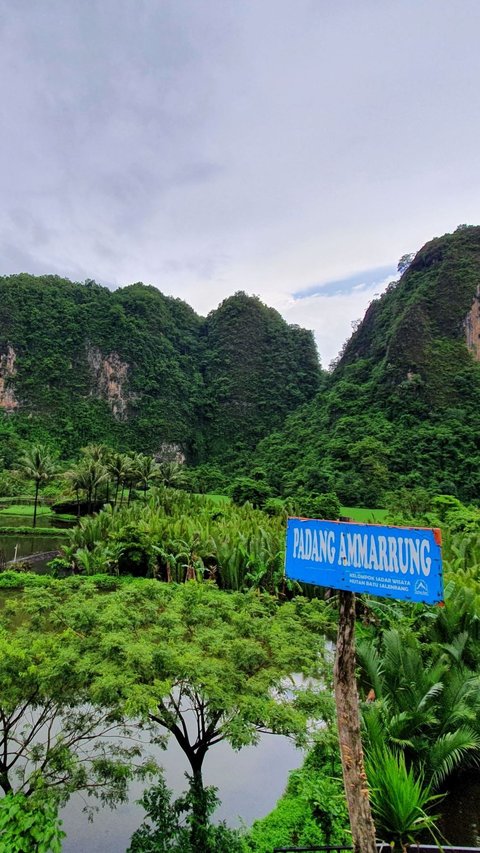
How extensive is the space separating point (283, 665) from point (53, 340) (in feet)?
210

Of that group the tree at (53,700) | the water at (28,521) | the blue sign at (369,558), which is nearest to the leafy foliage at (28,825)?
the tree at (53,700)

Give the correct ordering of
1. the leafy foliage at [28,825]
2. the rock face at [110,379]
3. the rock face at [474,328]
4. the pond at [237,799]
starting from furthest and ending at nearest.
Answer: the rock face at [110,379], the rock face at [474,328], the pond at [237,799], the leafy foliage at [28,825]

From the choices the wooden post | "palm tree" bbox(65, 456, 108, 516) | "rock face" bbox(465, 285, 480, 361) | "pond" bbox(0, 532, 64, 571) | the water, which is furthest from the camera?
"rock face" bbox(465, 285, 480, 361)

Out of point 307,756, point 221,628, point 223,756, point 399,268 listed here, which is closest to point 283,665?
point 221,628

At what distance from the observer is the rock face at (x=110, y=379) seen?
198 ft

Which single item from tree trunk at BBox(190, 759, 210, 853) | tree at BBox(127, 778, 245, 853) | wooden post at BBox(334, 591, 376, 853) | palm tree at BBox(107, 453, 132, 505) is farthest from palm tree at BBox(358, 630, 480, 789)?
palm tree at BBox(107, 453, 132, 505)

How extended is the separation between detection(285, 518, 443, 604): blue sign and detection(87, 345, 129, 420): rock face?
59.8m

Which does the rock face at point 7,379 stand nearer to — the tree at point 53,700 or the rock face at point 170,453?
the rock face at point 170,453

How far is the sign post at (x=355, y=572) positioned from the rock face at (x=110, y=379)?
59781 mm

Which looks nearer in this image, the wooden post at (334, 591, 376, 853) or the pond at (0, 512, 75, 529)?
the wooden post at (334, 591, 376, 853)

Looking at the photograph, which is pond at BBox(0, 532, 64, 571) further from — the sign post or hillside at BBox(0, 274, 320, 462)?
hillside at BBox(0, 274, 320, 462)

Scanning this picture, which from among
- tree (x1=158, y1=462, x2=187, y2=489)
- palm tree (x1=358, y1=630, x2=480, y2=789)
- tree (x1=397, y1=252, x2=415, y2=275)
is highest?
tree (x1=397, y1=252, x2=415, y2=275)

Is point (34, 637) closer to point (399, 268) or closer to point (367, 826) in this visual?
point (367, 826)

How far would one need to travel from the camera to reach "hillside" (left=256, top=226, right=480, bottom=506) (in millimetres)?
31766
